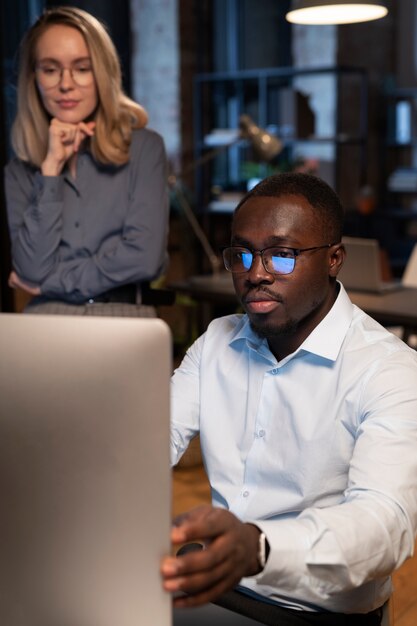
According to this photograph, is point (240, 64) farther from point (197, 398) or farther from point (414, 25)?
point (197, 398)

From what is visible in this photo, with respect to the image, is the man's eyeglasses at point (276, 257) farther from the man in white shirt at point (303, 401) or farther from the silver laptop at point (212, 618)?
the silver laptop at point (212, 618)

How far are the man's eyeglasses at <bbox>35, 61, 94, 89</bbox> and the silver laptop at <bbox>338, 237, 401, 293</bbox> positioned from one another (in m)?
1.56

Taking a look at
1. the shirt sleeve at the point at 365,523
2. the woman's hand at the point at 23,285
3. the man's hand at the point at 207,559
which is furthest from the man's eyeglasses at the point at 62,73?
the man's hand at the point at 207,559

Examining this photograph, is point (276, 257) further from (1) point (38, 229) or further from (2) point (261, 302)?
(1) point (38, 229)

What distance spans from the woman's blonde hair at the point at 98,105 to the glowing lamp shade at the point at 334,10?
1.10 m

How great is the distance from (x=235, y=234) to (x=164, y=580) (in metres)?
0.58

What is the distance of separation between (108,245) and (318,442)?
47.8 inches

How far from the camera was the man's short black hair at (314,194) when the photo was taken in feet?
3.86

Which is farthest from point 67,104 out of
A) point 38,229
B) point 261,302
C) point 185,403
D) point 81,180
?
point 261,302

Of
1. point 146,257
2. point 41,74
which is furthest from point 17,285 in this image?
point 41,74

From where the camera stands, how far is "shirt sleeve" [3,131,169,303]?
221 centimetres

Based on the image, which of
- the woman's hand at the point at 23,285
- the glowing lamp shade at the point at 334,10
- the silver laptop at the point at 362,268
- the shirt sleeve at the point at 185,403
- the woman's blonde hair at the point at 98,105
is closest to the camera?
the shirt sleeve at the point at 185,403

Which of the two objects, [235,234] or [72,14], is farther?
[72,14]

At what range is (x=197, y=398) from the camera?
1.37m
